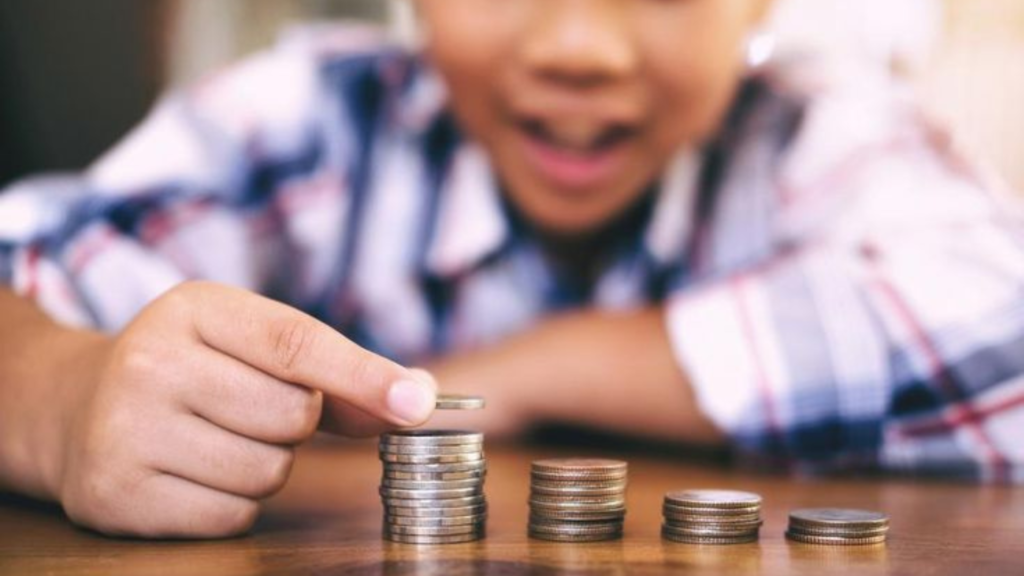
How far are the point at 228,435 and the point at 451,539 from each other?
0.47 ft

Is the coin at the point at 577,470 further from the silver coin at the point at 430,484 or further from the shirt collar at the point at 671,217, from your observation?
the shirt collar at the point at 671,217

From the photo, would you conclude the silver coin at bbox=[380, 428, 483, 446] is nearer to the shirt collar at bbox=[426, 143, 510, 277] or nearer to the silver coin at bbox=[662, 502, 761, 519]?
the silver coin at bbox=[662, 502, 761, 519]

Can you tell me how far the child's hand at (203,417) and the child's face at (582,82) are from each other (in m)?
0.59

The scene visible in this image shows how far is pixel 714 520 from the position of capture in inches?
27.3

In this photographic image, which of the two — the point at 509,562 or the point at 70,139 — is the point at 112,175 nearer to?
the point at 509,562

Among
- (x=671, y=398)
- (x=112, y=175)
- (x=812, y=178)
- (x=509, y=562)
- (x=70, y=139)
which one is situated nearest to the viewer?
(x=509, y=562)

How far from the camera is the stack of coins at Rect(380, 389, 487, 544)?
2.23 feet

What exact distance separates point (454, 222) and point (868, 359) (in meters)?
0.64

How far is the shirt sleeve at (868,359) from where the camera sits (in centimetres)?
106

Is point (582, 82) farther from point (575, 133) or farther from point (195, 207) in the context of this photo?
point (195, 207)

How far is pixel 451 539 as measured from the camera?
68 cm

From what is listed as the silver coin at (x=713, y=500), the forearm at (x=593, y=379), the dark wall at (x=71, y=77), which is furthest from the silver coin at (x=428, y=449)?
the dark wall at (x=71, y=77)

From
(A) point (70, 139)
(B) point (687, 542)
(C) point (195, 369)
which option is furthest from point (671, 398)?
(A) point (70, 139)

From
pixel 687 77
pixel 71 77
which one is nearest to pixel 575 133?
pixel 687 77
